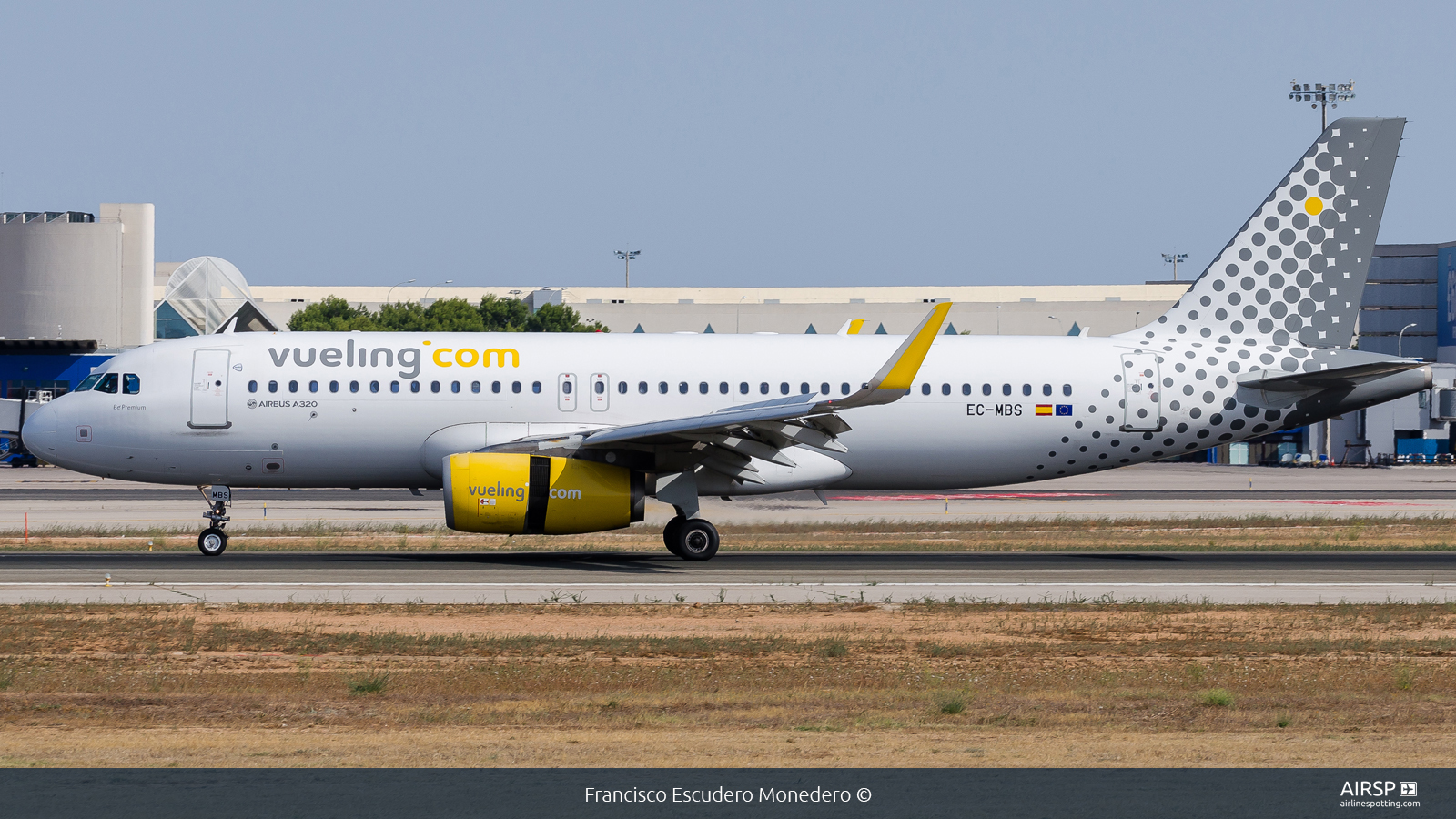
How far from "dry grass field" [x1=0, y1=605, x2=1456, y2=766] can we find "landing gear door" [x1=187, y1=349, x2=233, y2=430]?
8.45 metres

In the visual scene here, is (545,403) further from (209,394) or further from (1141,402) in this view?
(1141,402)

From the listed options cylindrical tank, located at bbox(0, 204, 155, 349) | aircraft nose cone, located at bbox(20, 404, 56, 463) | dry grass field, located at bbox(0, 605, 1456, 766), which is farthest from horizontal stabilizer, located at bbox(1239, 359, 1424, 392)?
cylindrical tank, located at bbox(0, 204, 155, 349)

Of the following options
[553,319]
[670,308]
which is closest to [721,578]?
[553,319]

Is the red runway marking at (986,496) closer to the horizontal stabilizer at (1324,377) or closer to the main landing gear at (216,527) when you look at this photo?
the horizontal stabilizer at (1324,377)

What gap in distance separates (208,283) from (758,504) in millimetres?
97679

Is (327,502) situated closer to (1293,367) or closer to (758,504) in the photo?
(758,504)

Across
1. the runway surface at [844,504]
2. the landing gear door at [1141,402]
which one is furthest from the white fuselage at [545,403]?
the runway surface at [844,504]

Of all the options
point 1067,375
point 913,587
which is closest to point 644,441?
point 913,587

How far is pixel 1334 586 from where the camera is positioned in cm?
2411

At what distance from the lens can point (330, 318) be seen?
12900cm

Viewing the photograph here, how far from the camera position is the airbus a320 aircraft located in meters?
27.1

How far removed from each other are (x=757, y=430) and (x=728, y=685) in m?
11.9

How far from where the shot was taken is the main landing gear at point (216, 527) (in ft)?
90.8

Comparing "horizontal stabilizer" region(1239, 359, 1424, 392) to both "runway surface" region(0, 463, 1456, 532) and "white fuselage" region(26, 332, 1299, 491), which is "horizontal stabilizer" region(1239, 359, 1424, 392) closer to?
"white fuselage" region(26, 332, 1299, 491)
